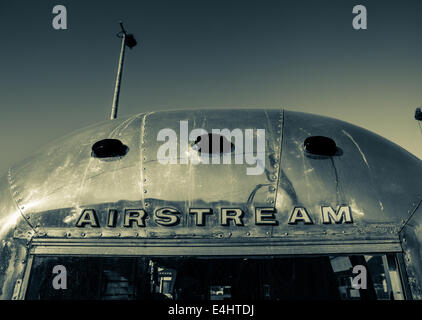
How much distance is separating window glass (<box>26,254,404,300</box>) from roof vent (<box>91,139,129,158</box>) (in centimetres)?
125

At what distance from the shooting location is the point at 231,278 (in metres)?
5.33

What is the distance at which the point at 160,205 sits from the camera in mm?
2924

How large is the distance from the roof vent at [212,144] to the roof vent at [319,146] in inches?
33.1

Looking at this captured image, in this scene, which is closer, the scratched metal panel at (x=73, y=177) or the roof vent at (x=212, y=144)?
the scratched metal panel at (x=73, y=177)

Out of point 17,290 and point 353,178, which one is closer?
point 17,290

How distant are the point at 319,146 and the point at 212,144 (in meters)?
1.17

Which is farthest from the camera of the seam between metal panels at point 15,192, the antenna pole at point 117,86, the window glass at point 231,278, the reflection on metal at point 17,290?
the antenna pole at point 117,86

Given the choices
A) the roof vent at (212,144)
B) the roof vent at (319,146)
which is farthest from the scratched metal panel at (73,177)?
the roof vent at (319,146)

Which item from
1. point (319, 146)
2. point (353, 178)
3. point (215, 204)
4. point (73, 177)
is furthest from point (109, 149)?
point (353, 178)

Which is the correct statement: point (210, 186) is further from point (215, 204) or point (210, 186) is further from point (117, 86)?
point (117, 86)

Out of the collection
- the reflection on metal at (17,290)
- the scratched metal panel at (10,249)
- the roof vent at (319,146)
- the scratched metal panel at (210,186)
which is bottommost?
the reflection on metal at (17,290)

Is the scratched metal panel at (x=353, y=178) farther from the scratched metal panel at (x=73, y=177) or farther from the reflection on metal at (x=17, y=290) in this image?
the reflection on metal at (x=17, y=290)

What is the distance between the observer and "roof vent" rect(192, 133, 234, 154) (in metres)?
3.31

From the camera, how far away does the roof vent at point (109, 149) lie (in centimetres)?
340
